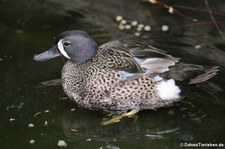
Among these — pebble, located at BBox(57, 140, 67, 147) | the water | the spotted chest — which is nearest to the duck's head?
the spotted chest

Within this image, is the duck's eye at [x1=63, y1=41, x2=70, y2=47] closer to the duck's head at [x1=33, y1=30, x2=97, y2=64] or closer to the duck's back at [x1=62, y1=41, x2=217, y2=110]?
the duck's head at [x1=33, y1=30, x2=97, y2=64]

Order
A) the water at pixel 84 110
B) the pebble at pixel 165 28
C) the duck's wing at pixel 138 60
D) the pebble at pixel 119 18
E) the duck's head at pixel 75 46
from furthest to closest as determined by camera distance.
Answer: the pebble at pixel 119 18 → the pebble at pixel 165 28 → the duck's head at pixel 75 46 → the duck's wing at pixel 138 60 → the water at pixel 84 110

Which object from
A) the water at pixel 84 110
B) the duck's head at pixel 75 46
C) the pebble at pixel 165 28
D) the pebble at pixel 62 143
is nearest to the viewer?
the pebble at pixel 62 143

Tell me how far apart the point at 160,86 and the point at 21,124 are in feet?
3.99

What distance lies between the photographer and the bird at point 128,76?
5.18m

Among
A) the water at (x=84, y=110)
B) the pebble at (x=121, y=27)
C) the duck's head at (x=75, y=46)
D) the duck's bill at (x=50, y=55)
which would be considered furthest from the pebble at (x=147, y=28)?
the duck's bill at (x=50, y=55)

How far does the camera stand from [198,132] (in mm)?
5055

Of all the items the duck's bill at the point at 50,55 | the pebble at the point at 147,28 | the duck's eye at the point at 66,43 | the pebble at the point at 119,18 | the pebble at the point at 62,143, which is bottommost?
the pebble at the point at 62,143

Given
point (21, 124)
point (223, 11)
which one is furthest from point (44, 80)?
point (223, 11)

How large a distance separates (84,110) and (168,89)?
0.77 meters

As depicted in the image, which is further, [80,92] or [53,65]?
[53,65]

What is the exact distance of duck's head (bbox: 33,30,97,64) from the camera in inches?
208

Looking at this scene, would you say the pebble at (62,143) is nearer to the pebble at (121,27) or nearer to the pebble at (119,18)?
the pebble at (121,27)

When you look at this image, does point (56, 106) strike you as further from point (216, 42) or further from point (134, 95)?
point (216, 42)
